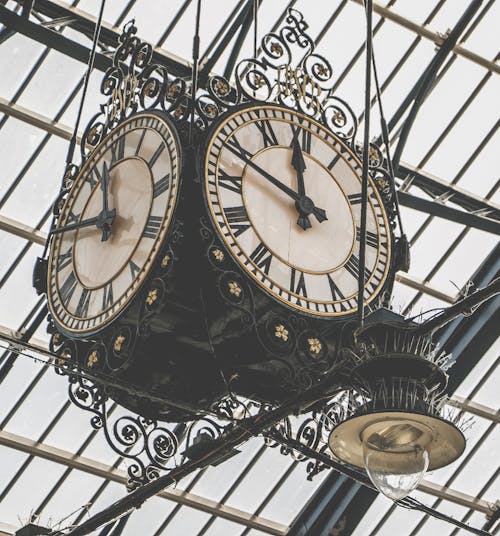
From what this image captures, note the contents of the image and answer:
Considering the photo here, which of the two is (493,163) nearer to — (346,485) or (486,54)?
(486,54)

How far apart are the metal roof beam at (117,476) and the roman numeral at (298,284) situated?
31.3ft

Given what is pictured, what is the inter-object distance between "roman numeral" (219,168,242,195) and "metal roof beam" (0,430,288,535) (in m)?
9.48

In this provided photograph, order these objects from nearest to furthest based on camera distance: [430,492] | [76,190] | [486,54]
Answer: [76,190]
[486,54]
[430,492]

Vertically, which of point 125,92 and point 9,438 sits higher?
point 9,438

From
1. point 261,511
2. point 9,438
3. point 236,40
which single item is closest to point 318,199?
point 236,40

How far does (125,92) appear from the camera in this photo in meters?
5.35

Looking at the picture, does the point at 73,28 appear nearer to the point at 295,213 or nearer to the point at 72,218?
the point at 72,218

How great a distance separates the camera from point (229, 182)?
467 centimetres

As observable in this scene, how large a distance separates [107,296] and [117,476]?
9.59 meters

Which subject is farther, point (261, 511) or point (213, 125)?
point (261, 511)

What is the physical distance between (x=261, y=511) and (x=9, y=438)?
307cm

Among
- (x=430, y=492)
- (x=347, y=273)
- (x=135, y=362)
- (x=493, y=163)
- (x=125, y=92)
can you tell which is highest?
(x=493, y=163)

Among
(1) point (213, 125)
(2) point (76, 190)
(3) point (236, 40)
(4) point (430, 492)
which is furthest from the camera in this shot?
(4) point (430, 492)

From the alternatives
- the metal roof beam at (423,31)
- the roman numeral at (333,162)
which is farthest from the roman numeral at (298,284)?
the metal roof beam at (423,31)
